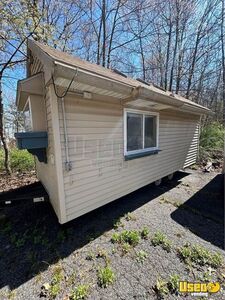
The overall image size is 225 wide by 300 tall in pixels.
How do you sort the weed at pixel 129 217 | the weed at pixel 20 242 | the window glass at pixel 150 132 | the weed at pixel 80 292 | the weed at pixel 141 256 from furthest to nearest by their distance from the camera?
the window glass at pixel 150 132
the weed at pixel 129 217
the weed at pixel 20 242
the weed at pixel 141 256
the weed at pixel 80 292

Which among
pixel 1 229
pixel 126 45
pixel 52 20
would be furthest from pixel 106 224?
pixel 126 45

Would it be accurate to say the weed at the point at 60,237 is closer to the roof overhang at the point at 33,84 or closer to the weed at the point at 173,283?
the weed at the point at 173,283

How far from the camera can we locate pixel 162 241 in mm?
2879

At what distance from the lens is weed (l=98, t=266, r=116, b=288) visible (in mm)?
2166

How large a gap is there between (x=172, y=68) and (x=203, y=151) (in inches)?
257

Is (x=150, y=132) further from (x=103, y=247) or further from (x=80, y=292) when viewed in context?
(x=80, y=292)

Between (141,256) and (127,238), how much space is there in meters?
0.43

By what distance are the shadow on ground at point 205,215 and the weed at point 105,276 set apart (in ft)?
5.95

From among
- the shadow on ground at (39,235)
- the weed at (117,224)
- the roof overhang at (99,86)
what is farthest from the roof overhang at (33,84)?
the weed at (117,224)

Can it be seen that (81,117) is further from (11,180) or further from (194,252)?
(11,180)

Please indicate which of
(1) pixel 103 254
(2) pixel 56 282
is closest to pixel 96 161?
(1) pixel 103 254

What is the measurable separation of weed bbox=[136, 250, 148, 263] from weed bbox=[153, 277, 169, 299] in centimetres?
39

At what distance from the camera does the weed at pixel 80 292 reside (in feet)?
6.49

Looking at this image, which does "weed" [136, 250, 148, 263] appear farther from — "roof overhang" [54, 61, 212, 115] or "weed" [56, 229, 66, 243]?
"roof overhang" [54, 61, 212, 115]
